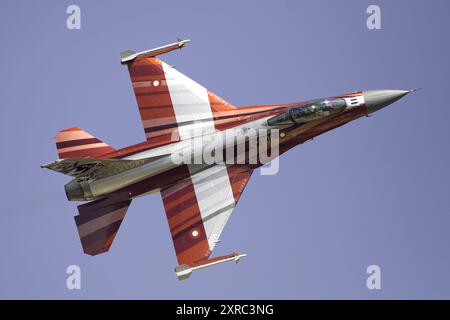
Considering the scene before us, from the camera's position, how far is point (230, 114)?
27.7 m

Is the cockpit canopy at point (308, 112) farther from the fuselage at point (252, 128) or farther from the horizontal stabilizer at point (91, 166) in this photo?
the horizontal stabilizer at point (91, 166)

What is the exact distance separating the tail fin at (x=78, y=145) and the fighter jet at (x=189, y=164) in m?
0.03

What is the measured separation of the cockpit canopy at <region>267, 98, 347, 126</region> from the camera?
88.7 ft

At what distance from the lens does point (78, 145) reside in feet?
89.7

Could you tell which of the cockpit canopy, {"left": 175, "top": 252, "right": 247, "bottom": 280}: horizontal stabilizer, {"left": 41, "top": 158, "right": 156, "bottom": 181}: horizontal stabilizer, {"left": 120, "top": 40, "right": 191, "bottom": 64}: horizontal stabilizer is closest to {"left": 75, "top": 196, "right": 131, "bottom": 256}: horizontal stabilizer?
{"left": 41, "top": 158, "right": 156, "bottom": 181}: horizontal stabilizer

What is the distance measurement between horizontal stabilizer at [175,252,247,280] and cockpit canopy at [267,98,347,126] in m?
3.97

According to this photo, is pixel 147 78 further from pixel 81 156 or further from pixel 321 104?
pixel 321 104

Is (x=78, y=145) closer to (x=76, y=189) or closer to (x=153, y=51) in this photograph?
(x=76, y=189)

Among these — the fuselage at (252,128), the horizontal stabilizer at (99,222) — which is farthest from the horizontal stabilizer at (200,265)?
the fuselage at (252,128)

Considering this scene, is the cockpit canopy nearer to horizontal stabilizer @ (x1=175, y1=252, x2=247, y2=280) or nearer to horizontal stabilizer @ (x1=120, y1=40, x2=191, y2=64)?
horizontal stabilizer @ (x1=120, y1=40, x2=191, y2=64)

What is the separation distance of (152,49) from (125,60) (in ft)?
2.92

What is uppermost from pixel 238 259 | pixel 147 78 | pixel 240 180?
pixel 147 78

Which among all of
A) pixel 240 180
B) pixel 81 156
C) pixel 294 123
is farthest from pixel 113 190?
pixel 294 123

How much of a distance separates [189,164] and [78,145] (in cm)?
330
